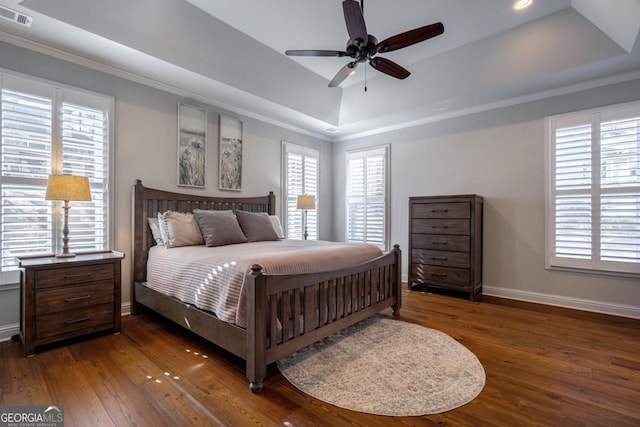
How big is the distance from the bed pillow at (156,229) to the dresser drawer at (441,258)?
339 cm

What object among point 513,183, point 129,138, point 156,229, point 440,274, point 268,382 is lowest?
point 268,382

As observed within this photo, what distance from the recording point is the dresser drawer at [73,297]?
2334 millimetres

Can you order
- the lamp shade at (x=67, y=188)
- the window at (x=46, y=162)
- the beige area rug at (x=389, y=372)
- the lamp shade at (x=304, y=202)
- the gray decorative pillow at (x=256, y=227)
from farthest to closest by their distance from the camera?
the lamp shade at (x=304, y=202)
the gray decorative pillow at (x=256, y=227)
the window at (x=46, y=162)
the lamp shade at (x=67, y=188)
the beige area rug at (x=389, y=372)

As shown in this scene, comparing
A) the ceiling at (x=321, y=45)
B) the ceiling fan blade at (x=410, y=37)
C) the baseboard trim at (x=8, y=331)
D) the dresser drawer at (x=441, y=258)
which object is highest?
the ceiling at (x=321, y=45)

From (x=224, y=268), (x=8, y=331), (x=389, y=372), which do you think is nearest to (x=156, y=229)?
(x=8, y=331)

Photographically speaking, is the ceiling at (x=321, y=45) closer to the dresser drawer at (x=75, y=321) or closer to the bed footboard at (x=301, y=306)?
the dresser drawer at (x=75, y=321)

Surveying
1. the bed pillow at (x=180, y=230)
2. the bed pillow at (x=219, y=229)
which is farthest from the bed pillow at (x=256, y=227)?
Result: the bed pillow at (x=180, y=230)

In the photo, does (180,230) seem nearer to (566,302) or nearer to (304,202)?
(304,202)

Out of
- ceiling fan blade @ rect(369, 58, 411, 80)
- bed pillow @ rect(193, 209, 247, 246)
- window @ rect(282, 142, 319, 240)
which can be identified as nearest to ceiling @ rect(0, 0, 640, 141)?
ceiling fan blade @ rect(369, 58, 411, 80)

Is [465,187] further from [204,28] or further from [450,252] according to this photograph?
[204,28]

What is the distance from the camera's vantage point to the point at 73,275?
2.47 metres

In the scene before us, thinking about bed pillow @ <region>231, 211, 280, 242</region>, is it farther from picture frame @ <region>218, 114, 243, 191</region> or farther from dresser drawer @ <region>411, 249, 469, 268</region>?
dresser drawer @ <region>411, 249, 469, 268</region>

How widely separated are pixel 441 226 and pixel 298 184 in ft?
8.21

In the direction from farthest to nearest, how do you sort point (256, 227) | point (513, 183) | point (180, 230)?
point (513, 183) < point (256, 227) < point (180, 230)
